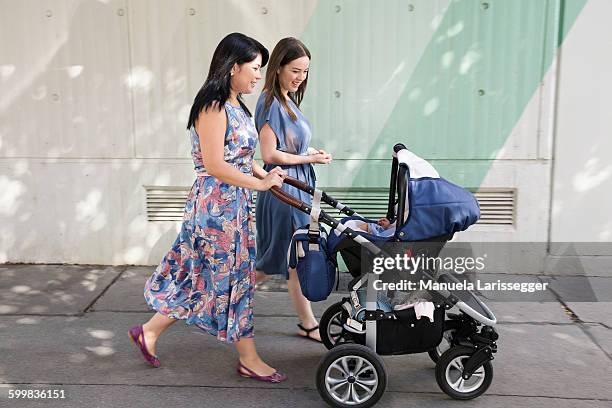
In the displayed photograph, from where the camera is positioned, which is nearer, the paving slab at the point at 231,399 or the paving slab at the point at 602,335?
the paving slab at the point at 231,399

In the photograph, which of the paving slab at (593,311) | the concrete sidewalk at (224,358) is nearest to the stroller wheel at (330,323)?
the concrete sidewalk at (224,358)

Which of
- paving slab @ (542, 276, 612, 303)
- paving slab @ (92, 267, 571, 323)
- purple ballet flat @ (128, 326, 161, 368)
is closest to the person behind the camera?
purple ballet flat @ (128, 326, 161, 368)

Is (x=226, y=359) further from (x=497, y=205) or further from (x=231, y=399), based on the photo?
(x=497, y=205)

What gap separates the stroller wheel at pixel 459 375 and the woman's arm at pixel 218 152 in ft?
4.25

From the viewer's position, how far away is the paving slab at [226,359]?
3.84 m

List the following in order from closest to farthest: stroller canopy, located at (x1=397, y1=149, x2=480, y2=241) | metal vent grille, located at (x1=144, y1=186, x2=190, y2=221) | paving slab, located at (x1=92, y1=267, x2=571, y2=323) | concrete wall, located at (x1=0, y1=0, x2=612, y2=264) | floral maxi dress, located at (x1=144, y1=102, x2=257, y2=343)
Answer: stroller canopy, located at (x1=397, y1=149, x2=480, y2=241)
floral maxi dress, located at (x1=144, y1=102, x2=257, y2=343)
paving slab, located at (x1=92, y1=267, x2=571, y2=323)
concrete wall, located at (x1=0, y1=0, x2=612, y2=264)
metal vent grille, located at (x1=144, y1=186, x2=190, y2=221)

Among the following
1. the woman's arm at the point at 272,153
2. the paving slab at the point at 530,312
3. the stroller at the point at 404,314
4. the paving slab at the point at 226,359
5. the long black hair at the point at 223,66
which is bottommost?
the paving slab at the point at 226,359

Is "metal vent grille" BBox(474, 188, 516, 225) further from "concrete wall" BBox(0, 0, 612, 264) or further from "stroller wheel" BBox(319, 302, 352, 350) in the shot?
"stroller wheel" BBox(319, 302, 352, 350)

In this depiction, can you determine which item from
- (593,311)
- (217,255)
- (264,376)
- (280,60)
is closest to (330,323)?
(264,376)

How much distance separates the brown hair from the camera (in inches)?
155

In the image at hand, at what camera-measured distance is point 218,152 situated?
3.46 m

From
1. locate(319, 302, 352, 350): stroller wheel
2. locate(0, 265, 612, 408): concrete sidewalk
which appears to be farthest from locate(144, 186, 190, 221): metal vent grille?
locate(319, 302, 352, 350): stroller wheel

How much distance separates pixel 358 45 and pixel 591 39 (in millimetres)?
1856

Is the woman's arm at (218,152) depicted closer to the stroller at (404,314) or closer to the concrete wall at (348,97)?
the stroller at (404,314)
